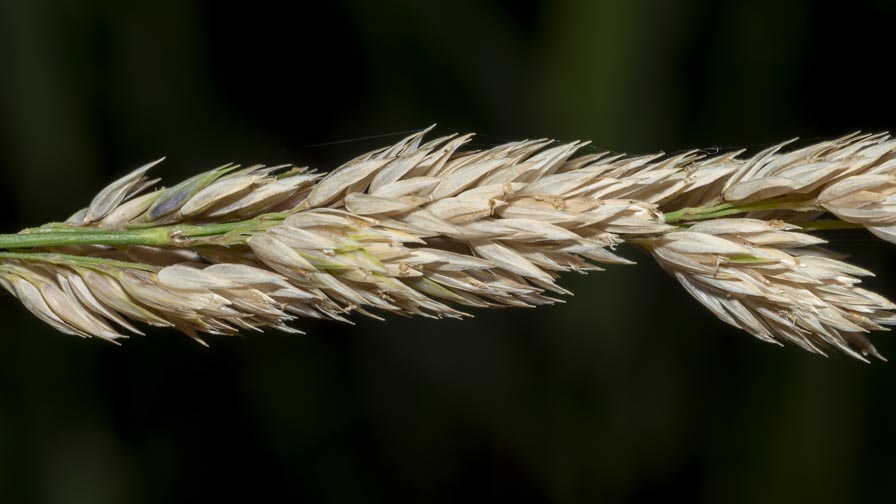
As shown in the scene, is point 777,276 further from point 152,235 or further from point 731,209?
point 152,235

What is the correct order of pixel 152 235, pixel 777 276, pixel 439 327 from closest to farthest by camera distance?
1. pixel 152 235
2. pixel 777 276
3. pixel 439 327

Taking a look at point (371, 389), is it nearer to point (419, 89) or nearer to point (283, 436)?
point (283, 436)

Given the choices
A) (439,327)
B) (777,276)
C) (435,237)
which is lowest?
(439,327)

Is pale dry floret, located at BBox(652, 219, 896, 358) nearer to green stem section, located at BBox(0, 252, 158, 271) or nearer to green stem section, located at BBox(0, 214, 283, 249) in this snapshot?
green stem section, located at BBox(0, 214, 283, 249)

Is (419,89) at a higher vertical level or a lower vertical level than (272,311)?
higher

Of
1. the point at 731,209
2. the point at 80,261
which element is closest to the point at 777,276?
the point at 731,209

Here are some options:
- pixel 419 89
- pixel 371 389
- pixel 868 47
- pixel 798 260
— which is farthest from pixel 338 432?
pixel 868 47

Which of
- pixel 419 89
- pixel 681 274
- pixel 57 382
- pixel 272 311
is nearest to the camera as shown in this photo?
pixel 272 311
